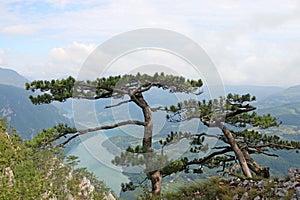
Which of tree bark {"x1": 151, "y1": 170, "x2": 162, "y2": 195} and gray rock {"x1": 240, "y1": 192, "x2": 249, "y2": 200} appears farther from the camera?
tree bark {"x1": 151, "y1": 170, "x2": 162, "y2": 195}

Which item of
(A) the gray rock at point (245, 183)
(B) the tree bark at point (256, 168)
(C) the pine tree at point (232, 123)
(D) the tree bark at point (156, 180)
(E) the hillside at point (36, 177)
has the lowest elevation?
(E) the hillside at point (36, 177)

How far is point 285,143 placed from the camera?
12477 millimetres

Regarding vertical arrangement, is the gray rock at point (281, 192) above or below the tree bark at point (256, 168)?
above

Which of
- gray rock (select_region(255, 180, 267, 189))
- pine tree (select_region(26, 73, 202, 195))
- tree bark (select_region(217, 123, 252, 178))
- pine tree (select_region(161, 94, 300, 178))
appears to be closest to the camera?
gray rock (select_region(255, 180, 267, 189))

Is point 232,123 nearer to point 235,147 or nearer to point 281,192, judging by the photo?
point 235,147

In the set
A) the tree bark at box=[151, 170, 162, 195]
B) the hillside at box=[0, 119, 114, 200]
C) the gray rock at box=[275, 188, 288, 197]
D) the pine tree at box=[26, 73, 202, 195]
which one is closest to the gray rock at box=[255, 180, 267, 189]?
the gray rock at box=[275, 188, 288, 197]

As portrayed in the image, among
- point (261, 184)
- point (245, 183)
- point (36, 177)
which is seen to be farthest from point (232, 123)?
point (36, 177)

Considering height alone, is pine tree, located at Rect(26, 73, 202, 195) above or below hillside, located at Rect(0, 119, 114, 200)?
above

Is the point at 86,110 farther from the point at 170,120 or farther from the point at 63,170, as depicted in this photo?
the point at 63,170

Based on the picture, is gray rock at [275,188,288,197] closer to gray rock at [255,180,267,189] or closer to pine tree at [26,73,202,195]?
gray rock at [255,180,267,189]

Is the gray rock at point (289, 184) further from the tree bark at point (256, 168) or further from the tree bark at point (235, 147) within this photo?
the tree bark at point (256, 168)

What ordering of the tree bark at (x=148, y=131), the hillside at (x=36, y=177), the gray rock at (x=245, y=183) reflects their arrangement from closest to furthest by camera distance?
the gray rock at (x=245, y=183) < the tree bark at (x=148, y=131) < the hillside at (x=36, y=177)

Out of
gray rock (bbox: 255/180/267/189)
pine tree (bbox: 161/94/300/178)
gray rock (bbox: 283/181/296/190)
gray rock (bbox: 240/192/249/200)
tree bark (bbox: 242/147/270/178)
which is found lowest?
tree bark (bbox: 242/147/270/178)

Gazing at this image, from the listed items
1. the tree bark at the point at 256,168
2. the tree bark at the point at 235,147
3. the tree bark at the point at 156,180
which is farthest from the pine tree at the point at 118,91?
the tree bark at the point at 256,168
